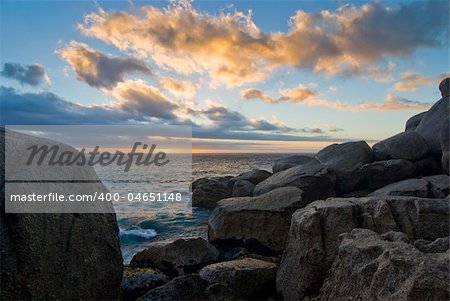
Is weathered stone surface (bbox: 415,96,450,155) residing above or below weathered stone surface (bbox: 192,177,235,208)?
above

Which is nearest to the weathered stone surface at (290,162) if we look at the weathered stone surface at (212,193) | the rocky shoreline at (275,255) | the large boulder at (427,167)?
the weathered stone surface at (212,193)

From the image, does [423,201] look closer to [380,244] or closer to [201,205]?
[380,244]

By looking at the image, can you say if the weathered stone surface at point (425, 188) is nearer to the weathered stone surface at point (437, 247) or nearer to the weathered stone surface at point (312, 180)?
the weathered stone surface at point (312, 180)

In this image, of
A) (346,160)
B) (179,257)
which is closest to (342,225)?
(179,257)

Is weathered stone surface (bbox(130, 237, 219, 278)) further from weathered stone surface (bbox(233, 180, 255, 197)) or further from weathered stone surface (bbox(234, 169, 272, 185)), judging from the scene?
weathered stone surface (bbox(234, 169, 272, 185))

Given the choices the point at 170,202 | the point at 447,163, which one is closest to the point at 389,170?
the point at 447,163

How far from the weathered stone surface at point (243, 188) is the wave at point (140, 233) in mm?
6370

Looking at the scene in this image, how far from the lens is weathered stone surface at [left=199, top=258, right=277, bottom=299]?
8.88 m

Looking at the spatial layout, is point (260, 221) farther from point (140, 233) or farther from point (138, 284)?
point (140, 233)

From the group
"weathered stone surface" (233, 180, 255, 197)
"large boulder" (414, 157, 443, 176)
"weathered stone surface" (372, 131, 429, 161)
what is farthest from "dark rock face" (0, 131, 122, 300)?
"weathered stone surface" (233, 180, 255, 197)

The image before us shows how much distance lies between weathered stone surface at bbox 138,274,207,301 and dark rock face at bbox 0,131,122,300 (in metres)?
0.90

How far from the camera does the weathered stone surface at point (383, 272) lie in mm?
4398

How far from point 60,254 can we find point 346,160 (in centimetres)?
1724

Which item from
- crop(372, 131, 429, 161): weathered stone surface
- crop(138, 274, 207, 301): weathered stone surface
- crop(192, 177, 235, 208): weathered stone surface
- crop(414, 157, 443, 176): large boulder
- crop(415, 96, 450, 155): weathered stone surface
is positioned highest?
crop(415, 96, 450, 155): weathered stone surface
